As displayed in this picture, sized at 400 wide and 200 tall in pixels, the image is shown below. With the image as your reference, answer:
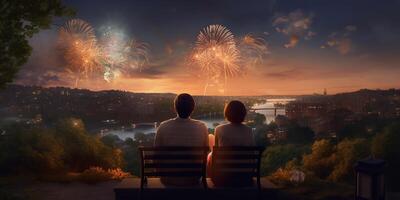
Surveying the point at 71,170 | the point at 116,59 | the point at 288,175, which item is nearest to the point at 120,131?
the point at 116,59

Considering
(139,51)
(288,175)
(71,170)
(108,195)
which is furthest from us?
(139,51)

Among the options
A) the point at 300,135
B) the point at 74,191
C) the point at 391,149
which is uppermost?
the point at 391,149

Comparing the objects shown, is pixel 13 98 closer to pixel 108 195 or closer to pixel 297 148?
pixel 108 195

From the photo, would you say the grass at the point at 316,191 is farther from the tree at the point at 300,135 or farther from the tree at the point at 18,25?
the tree at the point at 300,135

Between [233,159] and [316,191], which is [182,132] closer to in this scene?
[233,159]

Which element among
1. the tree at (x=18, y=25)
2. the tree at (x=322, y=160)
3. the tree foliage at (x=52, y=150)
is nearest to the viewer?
the tree at (x=18, y=25)

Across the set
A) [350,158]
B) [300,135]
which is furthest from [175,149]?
[300,135]

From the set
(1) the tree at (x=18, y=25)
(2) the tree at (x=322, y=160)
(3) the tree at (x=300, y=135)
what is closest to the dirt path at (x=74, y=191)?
(1) the tree at (x=18, y=25)
